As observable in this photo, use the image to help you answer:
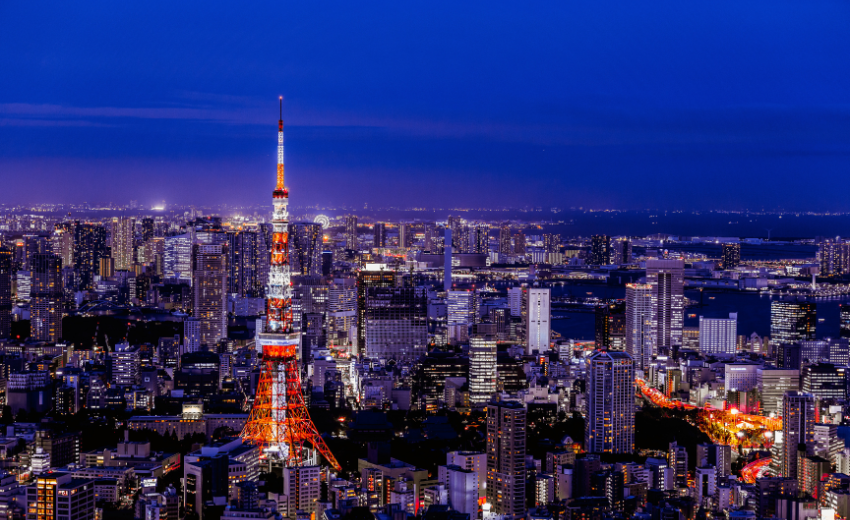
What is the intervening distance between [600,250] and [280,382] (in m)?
18.5

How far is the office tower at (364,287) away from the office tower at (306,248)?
12.6 feet

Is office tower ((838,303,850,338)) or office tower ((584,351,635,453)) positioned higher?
office tower ((838,303,850,338))

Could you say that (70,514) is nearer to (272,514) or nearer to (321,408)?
(272,514)

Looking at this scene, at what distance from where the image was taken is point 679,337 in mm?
19766

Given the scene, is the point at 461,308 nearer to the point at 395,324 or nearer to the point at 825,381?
the point at 395,324

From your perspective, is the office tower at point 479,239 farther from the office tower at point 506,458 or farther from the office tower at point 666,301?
the office tower at point 506,458

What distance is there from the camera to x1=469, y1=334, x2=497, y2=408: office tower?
46.2ft

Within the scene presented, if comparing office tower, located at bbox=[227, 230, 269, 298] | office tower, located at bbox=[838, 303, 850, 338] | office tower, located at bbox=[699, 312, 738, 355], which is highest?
office tower, located at bbox=[227, 230, 269, 298]

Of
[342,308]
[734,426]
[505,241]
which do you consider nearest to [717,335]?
[342,308]

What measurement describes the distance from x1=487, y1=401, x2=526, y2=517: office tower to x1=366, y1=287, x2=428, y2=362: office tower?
786 centimetres

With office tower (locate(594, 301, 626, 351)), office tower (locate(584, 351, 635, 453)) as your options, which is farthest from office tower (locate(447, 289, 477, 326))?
office tower (locate(584, 351, 635, 453))

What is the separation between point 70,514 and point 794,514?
209 inches

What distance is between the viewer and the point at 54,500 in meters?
7.59

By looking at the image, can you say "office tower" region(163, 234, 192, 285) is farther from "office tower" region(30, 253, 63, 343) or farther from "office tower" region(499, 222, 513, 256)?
"office tower" region(499, 222, 513, 256)
